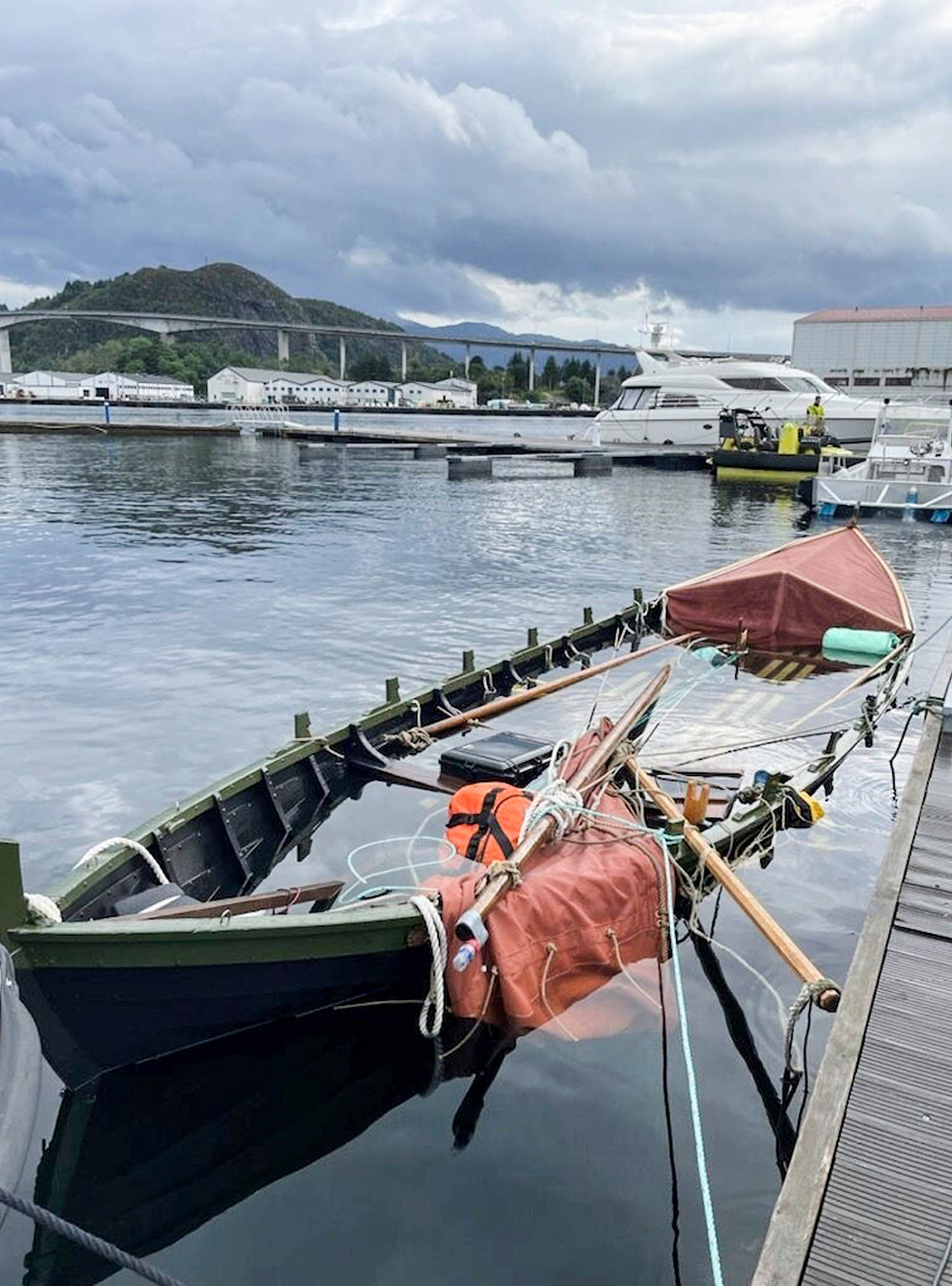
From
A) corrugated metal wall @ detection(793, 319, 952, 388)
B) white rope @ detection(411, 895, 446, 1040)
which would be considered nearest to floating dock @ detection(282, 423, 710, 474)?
corrugated metal wall @ detection(793, 319, 952, 388)

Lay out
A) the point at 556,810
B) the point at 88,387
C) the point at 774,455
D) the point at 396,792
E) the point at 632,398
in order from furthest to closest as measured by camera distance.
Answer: the point at 88,387
the point at 632,398
the point at 774,455
the point at 396,792
the point at 556,810

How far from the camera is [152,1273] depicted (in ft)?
12.6

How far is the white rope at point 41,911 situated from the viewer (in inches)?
249

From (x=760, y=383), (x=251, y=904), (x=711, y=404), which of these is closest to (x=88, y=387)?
(x=711, y=404)

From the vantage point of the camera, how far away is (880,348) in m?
126

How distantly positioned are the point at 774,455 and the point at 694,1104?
55842 millimetres

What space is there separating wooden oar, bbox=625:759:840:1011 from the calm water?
1152 millimetres

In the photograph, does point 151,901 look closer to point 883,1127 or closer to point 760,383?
point 883,1127

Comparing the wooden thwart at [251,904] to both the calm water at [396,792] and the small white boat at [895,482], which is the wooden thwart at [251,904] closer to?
the calm water at [396,792]

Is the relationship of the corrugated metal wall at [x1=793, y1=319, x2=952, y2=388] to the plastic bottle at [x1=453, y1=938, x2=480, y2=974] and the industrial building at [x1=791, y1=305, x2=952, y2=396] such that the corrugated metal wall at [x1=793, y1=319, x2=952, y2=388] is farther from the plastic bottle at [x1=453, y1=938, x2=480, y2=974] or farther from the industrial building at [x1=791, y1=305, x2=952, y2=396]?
the plastic bottle at [x1=453, y1=938, x2=480, y2=974]

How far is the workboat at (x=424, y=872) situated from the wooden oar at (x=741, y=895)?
0.07 metres

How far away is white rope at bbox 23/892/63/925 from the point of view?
20.7ft

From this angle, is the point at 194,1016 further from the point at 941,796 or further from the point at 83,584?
the point at 83,584

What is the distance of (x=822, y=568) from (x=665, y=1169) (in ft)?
50.7
